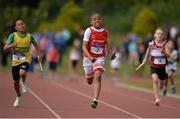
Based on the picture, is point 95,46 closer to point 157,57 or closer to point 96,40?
point 96,40

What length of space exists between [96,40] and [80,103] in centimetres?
348

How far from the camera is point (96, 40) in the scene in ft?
51.9

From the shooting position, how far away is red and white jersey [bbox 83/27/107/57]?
51.7 ft

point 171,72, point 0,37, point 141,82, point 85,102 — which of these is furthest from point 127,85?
point 0,37

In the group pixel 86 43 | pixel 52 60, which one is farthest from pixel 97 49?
pixel 52 60

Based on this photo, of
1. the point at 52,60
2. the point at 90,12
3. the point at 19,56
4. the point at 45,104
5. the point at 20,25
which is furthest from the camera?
the point at 90,12

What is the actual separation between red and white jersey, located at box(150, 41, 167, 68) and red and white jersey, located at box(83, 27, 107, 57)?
2.94m

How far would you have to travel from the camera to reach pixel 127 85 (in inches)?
1110

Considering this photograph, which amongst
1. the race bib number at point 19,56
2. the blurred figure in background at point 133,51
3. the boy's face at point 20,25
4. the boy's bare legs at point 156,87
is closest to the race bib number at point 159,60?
the boy's bare legs at point 156,87

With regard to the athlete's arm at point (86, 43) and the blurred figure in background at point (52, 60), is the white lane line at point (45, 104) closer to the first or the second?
the athlete's arm at point (86, 43)

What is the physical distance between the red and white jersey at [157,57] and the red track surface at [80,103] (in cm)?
111

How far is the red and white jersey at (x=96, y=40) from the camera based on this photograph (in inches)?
620

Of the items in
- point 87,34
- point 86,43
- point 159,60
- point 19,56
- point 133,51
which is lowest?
point 133,51

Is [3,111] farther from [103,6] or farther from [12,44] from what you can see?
[103,6]
